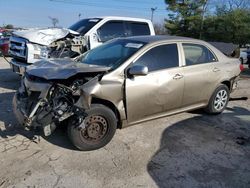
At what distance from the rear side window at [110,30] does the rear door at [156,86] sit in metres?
3.90

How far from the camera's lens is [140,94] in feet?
14.6

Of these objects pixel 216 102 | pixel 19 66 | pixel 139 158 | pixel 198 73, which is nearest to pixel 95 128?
pixel 139 158

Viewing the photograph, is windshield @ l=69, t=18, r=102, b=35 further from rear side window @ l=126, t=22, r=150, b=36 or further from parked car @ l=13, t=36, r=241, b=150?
parked car @ l=13, t=36, r=241, b=150

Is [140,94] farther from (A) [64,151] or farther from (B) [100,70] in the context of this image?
(A) [64,151]

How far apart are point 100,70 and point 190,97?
202 cm

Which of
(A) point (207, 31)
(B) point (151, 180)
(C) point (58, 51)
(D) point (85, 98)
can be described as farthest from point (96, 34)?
(A) point (207, 31)

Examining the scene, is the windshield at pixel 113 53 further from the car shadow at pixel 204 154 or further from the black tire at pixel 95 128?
the car shadow at pixel 204 154

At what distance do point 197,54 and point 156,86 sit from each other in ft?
4.57

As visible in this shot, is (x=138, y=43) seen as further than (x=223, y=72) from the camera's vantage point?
No

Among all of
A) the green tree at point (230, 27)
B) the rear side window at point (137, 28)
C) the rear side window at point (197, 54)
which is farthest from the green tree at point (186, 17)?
the rear side window at point (197, 54)

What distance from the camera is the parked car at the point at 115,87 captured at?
3971mm

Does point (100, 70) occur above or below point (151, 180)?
above

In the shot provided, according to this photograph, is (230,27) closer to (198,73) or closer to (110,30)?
(110,30)

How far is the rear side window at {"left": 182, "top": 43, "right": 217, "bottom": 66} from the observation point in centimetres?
526
